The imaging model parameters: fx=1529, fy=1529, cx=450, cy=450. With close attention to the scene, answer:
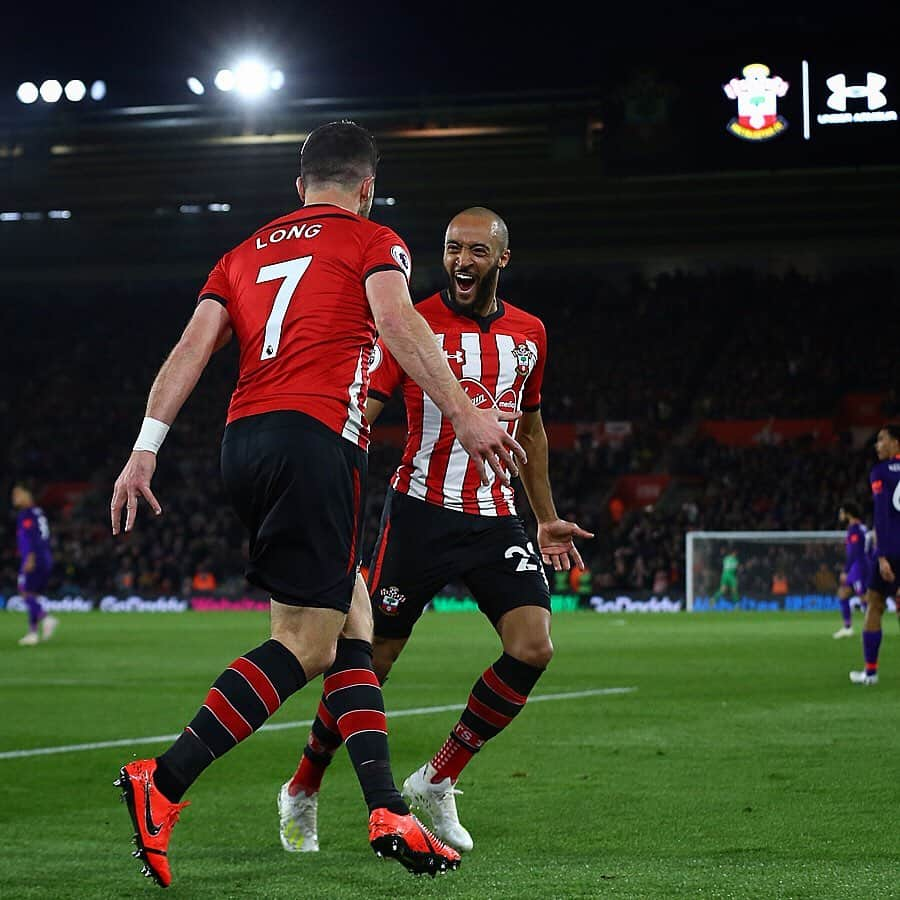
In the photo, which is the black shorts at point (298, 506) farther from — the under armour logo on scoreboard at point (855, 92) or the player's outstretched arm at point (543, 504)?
the under armour logo on scoreboard at point (855, 92)

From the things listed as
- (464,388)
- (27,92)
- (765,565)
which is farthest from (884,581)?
(27,92)

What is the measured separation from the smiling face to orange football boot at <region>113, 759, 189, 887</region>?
8.22 feet

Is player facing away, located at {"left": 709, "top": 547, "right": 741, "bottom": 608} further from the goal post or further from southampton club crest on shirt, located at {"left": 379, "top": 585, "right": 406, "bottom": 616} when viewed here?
southampton club crest on shirt, located at {"left": 379, "top": 585, "right": 406, "bottom": 616}

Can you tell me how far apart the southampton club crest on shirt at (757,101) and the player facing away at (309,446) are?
15916mm

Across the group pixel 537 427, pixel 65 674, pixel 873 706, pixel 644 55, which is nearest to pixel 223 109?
pixel 644 55

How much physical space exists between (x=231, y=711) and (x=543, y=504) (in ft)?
7.06

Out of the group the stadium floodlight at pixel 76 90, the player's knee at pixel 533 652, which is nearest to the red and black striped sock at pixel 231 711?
the player's knee at pixel 533 652

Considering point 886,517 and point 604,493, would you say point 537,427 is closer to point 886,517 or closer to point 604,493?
point 886,517

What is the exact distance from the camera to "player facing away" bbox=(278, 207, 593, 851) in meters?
5.55

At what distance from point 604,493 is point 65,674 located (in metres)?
20.4

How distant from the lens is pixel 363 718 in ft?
14.5

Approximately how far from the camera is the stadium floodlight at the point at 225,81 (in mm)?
25531

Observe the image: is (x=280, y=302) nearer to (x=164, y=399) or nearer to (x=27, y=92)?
(x=164, y=399)

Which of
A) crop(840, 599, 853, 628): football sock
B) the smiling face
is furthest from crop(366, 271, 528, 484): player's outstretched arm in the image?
crop(840, 599, 853, 628): football sock
